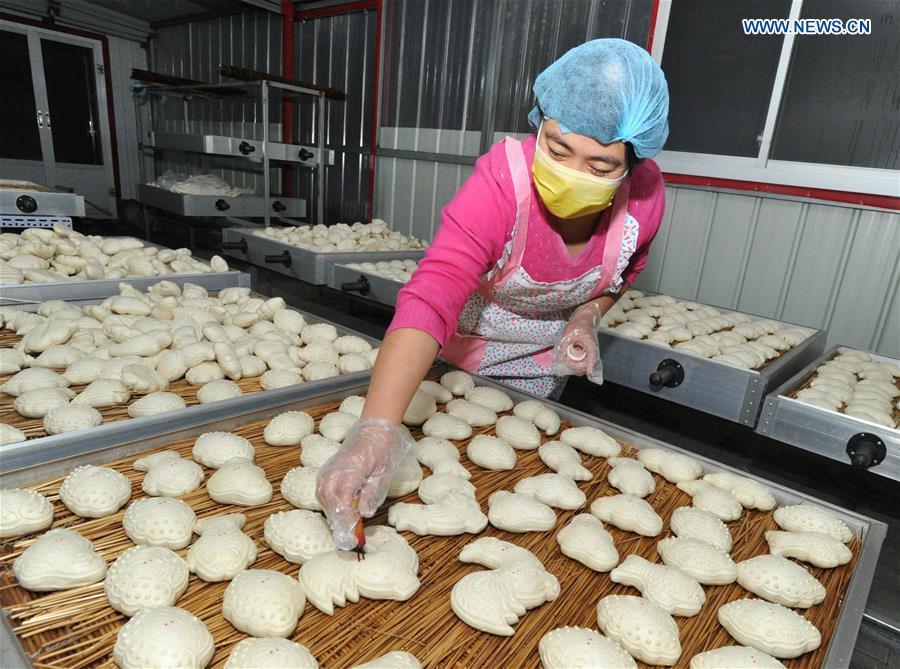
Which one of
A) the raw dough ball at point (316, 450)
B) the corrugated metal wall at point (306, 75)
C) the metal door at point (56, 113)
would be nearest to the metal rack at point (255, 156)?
the corrugated metal wall at point (306, 75)

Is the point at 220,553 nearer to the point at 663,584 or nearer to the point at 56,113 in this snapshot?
the point at 663,584

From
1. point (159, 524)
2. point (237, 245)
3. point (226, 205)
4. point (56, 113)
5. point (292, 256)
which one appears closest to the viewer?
point (159, 524)

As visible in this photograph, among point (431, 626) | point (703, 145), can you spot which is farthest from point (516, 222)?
point (703, 145)

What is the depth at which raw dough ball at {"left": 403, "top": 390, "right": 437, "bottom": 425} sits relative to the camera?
53.4 inches

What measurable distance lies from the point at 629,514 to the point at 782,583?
0.85ft

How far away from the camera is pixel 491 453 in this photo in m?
1.23

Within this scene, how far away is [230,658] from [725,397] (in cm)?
173

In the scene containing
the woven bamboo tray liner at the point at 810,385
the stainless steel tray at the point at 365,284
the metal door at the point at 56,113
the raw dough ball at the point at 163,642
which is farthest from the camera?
the metal door at the point at 56,113

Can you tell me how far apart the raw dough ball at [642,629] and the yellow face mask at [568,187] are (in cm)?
81

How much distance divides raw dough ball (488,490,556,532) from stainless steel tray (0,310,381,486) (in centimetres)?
61

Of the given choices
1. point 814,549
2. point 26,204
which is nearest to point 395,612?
point 814,549

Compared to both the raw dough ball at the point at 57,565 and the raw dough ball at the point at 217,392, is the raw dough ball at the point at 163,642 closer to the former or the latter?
the raw dough ball at the point at 57,565

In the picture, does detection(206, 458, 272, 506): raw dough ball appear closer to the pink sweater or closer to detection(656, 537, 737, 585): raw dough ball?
the pink sweater

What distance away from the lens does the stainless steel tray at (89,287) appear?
1.90 m
